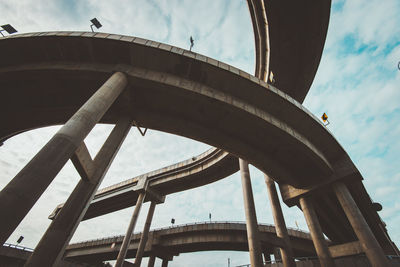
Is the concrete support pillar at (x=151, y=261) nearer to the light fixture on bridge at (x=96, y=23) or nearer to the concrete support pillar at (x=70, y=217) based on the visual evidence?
the concrete support pillar at (x=70, y=217)

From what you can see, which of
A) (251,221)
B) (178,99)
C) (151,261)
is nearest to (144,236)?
(151,261)

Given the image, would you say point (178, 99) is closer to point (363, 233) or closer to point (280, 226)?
point (280, 226)

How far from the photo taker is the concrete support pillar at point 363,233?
10805 millimetres

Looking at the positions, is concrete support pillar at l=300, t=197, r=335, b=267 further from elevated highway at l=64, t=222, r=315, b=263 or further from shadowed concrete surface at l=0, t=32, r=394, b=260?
elevated highway at l=64, t=222, r=315, b=263

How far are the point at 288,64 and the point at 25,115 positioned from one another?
73.6 ft

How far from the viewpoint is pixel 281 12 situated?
15.0 m

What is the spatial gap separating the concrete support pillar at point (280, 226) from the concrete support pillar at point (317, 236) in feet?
6.42

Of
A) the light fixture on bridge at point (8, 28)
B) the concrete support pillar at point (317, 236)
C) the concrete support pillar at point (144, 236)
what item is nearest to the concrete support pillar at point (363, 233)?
the concrete support pillar at point (317, 236)

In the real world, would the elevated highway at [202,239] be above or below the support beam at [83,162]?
above

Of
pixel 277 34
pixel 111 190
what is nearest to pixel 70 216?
pixel 277 34

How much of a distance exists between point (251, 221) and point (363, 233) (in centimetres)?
714

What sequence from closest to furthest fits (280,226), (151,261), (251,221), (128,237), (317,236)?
(317,236) → (251,221) → (280,226) → (128,237) → (151,261)

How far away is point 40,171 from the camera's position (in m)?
5.61

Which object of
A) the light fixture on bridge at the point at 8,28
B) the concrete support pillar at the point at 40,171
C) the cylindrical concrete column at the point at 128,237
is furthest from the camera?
the cylindrical concrete column at the point at 128,237
